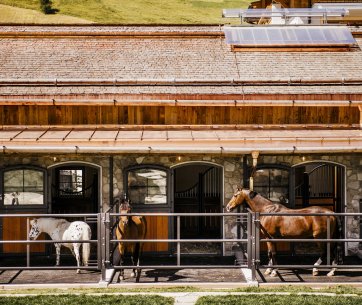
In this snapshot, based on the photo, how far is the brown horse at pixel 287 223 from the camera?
454 inches

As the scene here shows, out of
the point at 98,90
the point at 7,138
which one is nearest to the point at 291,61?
the point at 98,90

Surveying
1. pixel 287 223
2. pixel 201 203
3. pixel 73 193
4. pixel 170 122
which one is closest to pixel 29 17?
pixel 73 193

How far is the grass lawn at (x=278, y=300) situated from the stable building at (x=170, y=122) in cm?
374

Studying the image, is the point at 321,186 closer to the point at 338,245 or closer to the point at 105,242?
the point at 338,245

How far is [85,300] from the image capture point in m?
9.30

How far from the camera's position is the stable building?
13227 millimetres

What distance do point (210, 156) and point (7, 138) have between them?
512 cm

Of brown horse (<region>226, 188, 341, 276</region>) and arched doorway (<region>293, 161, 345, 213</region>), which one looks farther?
arched doorway (<region>293, 161, 345, 213</region>)

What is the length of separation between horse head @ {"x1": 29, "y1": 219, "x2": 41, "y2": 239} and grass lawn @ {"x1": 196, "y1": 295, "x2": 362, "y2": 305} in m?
4.90

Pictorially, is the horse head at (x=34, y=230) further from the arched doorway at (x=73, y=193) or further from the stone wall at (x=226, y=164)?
the arched doorway at (x=73, y=193)

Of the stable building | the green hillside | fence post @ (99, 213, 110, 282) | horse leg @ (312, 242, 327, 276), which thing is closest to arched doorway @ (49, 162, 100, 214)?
the stable building

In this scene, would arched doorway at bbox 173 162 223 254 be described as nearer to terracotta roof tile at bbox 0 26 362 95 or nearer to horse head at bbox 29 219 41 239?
terracotta roof tile at bbox 0 26 362 95

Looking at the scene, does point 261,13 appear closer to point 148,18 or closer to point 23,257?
point 23,257

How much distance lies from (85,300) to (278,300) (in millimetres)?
3465
